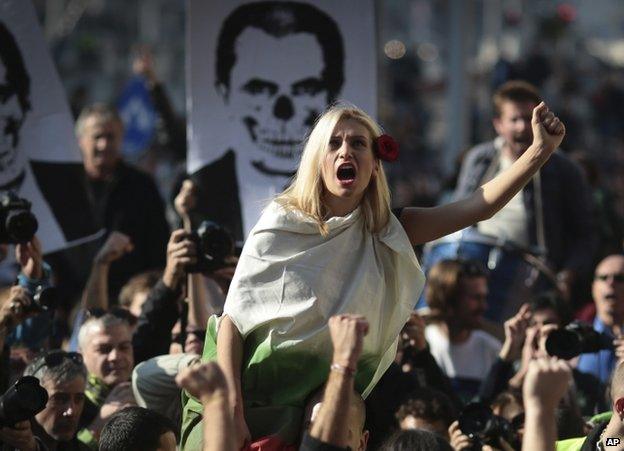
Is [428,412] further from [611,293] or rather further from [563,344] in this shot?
[611,293]

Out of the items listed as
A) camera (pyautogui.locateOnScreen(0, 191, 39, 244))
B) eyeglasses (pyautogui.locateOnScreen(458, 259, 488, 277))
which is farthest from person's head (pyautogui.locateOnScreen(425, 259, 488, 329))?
camera (pyautogui.locateOnScreen(0, 191, 39, 244))

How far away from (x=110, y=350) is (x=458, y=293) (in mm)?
2130

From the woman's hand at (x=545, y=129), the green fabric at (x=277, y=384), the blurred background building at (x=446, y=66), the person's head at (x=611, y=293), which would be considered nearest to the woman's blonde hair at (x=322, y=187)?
the green fabric at (x=277, y=384)

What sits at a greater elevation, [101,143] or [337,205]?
[337,205]

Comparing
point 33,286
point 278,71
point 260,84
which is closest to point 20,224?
point 33,286

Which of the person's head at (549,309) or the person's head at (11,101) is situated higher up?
the person's head at (11,101)

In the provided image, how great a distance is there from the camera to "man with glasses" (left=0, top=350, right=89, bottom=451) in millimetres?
5715

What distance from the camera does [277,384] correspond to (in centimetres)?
473

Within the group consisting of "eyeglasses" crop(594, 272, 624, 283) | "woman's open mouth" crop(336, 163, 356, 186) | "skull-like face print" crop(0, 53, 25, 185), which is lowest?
"eyeglasses" crop(594, 272, 624, 283)

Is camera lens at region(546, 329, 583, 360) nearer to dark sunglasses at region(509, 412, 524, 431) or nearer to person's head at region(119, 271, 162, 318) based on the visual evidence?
dark sunglasses at region(509, 412, 524, 431)

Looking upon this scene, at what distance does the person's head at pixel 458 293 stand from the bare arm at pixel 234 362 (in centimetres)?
316

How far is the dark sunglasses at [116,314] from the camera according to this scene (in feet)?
21.2

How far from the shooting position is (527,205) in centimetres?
865

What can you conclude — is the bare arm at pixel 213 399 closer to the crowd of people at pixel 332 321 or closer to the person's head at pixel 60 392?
the crowd of people at pixel 332 321
